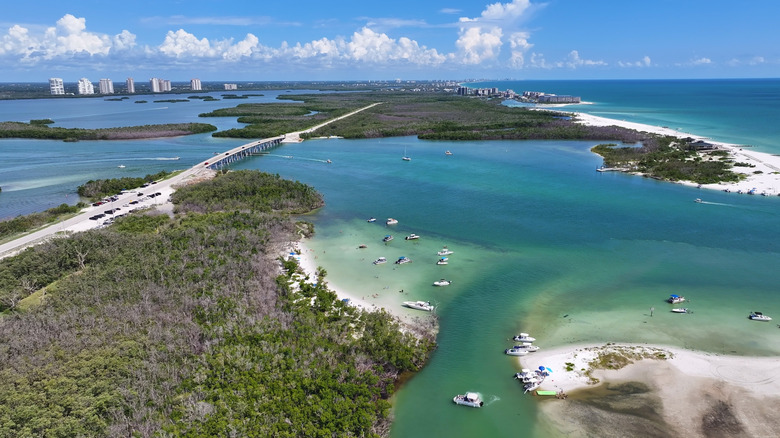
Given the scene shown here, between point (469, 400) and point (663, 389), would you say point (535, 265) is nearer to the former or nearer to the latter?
point (663, 389)

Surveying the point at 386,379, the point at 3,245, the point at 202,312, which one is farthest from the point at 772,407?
the point at 3,245

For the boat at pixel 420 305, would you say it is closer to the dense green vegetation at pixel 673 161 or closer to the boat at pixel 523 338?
the boat at pixel 523 338

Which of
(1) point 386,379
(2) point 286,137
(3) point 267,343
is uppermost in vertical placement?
(2) point 286,137

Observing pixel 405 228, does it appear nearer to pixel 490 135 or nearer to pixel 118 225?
pixel 118 225

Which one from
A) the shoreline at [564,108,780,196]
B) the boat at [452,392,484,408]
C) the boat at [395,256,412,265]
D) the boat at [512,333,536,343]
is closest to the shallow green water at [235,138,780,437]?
the boat at [452,392,484,408]

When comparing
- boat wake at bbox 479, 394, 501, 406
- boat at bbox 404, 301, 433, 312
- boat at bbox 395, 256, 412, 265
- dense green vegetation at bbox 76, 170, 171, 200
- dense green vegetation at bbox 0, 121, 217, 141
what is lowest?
boat wake at bbox 479, 394, 501, 406

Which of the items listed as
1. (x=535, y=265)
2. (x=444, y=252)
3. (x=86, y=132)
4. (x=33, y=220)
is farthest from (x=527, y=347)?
(x=86, y=132)

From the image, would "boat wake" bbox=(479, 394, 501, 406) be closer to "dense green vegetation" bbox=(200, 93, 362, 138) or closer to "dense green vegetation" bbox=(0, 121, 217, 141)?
"dense green vegetation" bbox=(200, 93, 362, 138)
